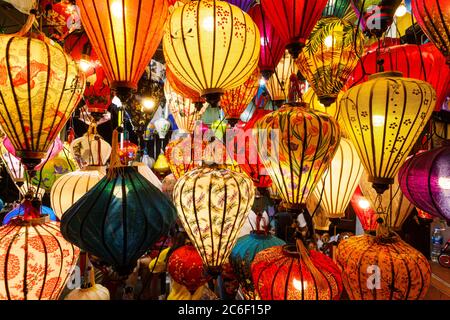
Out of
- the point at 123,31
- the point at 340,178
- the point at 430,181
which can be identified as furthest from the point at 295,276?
the point at 123,31

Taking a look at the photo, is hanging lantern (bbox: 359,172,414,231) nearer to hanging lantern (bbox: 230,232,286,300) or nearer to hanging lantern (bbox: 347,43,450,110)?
hanging lantern (bbox: 347,43,450,110)

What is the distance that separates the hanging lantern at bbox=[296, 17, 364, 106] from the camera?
1.20 m

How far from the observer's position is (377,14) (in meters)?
1.00

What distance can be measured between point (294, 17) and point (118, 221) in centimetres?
79

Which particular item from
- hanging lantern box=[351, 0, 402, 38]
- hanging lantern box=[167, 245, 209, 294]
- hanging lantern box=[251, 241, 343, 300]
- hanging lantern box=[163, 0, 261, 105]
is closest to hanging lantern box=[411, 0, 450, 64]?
hanging lantern box=[351, 0, 402, 38]

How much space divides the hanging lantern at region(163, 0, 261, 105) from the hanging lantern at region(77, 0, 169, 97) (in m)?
0.07

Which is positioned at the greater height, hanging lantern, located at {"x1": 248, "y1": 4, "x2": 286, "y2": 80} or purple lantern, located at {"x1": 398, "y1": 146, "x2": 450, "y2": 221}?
hanging lantern, located at {"x1": 248, "y1": 4, "x2": 286, "y2": 80}

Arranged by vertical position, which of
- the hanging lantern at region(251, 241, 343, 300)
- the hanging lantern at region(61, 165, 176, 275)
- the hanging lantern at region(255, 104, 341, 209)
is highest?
the hanging lantern at region(255, 104, 341, 209)

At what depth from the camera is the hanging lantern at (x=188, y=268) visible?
1562mm

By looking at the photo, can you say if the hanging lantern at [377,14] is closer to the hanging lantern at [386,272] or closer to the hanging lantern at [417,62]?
the hanging lantern at [417,62]

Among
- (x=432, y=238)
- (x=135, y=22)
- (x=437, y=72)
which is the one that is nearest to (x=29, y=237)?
(x=135, y=22)

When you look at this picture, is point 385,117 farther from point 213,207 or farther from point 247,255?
point 247,255

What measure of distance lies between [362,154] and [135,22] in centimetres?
79

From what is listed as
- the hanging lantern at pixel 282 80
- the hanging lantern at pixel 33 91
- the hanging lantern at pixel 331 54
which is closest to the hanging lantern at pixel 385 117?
the hanging lantern at pixel 331 54
